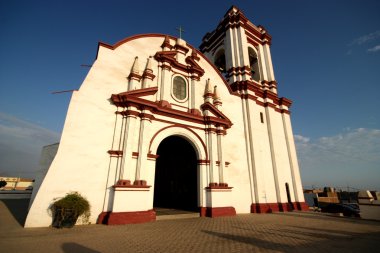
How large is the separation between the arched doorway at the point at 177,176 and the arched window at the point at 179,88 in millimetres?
3015

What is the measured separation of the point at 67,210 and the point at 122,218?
218 centimetres

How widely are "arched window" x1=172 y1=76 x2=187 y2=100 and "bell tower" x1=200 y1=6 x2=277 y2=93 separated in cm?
553

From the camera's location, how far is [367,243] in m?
5.66

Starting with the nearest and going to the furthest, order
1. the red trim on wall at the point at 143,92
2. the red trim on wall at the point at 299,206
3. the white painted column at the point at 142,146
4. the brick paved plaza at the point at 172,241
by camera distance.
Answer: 1. the brick paved plaza at the point at 172,241
2. the white painted column at the point at 142,146
3. the red trim on wall at the point at 143,92
4. the red trim on wall at the point at 299,206

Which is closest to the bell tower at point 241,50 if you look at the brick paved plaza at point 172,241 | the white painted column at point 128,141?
the white painted column at point 128,141

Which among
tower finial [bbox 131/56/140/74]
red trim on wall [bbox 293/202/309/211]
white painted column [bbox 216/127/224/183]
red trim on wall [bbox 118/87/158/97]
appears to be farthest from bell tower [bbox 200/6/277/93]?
red trim on wall [bbox 293/202/309/211]

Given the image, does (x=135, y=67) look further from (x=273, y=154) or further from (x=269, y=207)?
(x=269, y=207)

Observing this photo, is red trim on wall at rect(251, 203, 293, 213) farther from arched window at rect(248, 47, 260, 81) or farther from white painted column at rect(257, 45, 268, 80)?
arched window at rect(248, 47, 260, 81)

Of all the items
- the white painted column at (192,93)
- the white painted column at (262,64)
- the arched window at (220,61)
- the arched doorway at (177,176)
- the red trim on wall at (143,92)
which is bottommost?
the arched doorway at (177,176)

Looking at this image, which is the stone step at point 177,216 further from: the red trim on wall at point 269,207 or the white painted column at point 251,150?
the white painted column at point 251,150

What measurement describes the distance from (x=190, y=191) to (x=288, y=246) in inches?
328

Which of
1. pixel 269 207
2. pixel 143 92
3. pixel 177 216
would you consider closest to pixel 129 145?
pixel 143 92

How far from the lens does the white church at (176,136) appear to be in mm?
8516

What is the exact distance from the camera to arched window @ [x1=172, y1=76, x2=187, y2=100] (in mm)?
12997
